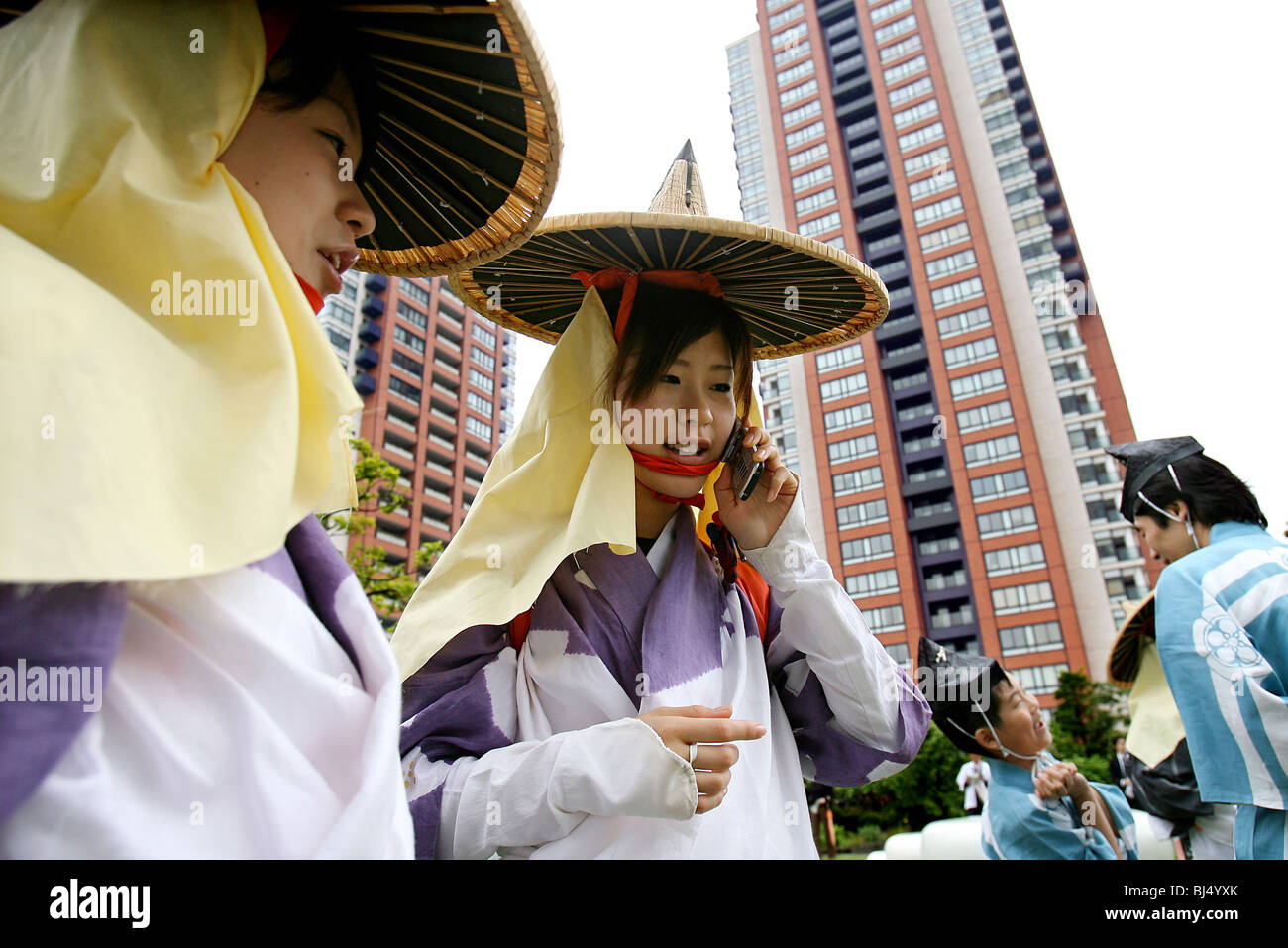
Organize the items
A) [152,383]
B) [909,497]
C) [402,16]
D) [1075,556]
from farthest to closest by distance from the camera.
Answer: [909,497]
[1075,556]
[402,16]
[152,383]

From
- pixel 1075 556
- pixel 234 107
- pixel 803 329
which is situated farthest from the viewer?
pixel 1075 556

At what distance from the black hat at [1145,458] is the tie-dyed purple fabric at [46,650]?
11.7 ft

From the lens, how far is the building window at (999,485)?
43394mm

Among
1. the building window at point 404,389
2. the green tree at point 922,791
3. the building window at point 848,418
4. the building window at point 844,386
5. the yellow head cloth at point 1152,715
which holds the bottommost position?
the green tree at point 922,791

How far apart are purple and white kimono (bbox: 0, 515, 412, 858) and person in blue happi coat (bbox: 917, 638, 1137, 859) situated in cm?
315

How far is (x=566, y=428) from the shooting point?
1.90m

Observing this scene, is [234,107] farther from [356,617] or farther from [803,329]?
[803,329]

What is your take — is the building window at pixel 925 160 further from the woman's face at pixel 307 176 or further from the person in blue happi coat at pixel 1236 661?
the woman's face at pixel 307 176

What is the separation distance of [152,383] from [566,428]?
1.11 metres

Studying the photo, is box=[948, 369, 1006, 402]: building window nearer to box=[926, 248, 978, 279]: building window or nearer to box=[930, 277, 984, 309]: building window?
box=[930, 277, 984, 309]: building window

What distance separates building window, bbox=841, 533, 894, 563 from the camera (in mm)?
44997

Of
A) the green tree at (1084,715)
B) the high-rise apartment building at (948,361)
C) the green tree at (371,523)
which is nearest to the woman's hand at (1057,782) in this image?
Answer: the green tree at (371,523)
